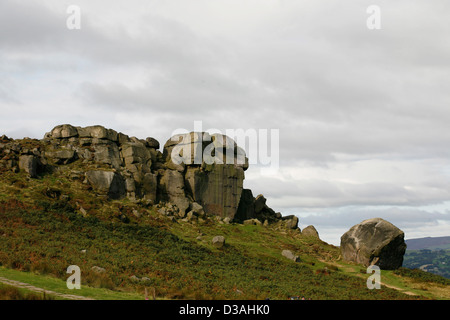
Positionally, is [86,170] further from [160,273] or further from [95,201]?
[160,273]

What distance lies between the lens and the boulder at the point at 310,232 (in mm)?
73000

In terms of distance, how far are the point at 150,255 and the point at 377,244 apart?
28.9 metres

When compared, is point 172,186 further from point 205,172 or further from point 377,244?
point 377,244

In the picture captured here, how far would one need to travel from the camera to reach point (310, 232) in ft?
242

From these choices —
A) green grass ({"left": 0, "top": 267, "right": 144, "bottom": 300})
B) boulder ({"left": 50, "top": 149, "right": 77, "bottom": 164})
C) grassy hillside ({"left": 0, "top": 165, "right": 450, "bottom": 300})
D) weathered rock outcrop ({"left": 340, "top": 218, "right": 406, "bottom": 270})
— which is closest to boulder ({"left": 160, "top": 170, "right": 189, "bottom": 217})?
grassy hillside ({"left": 0, "top": 165, "right": 450, "bottom": 300})

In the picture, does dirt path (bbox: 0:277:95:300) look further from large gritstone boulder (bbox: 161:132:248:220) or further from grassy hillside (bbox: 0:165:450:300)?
large gritstone boulder (bbox: 161:132:248:220)

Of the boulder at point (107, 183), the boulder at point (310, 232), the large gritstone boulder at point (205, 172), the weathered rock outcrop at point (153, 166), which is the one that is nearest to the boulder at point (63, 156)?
the weathered rock outcrop at point (153, 166)

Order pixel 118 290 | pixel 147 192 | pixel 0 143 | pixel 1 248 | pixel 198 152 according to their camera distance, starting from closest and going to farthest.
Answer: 1. pixel 118 290
2. pixel 1 248
3. pixel 0 143
4. pixel 147 192
5. pixel 198 152

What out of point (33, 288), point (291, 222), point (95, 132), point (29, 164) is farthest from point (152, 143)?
point (33, 288)

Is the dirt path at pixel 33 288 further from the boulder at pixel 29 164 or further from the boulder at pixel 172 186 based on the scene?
the boulder at pixel 172 186

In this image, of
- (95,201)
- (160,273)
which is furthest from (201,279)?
(95,201)

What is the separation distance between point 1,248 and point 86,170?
1116 inches

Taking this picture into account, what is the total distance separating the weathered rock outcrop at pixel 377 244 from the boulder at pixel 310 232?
55.5 feet
